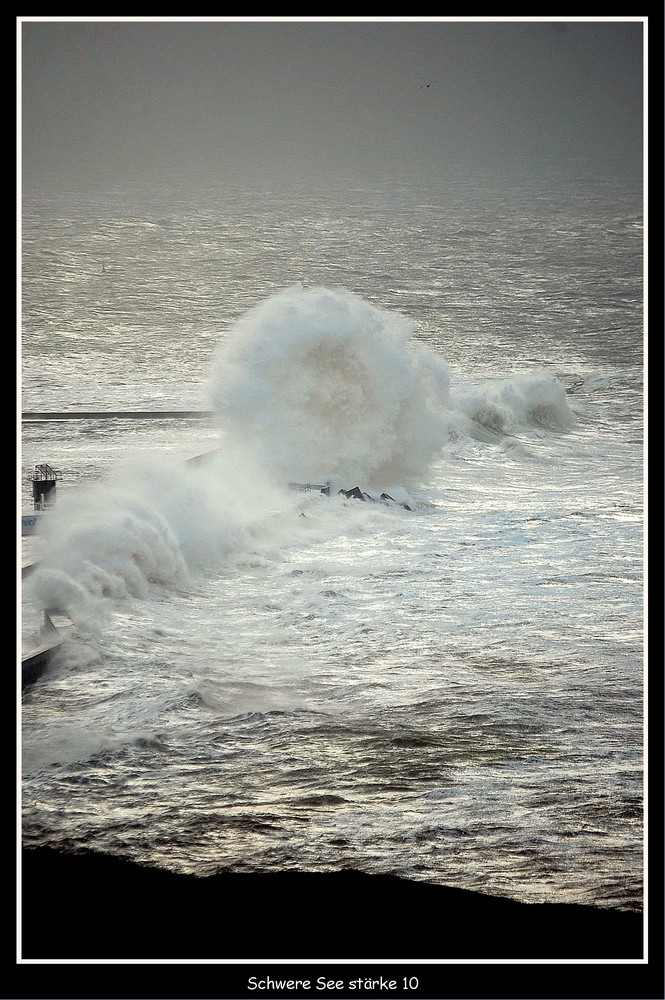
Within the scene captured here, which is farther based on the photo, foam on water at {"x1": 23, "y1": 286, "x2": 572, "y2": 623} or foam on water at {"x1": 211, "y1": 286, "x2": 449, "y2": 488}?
foam on water at {"x1": 211, "y1": 286, "x2": 449, "y2": 488}

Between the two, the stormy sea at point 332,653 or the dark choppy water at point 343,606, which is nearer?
the stormy sea at point 332,653

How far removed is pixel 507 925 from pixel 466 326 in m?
21.1

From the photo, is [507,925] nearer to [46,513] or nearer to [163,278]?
[46,513]

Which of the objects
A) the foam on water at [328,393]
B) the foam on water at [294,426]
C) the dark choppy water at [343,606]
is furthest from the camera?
the foam on water at [328,393]

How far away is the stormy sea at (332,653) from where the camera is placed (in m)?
4.28

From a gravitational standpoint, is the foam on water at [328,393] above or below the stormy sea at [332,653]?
above

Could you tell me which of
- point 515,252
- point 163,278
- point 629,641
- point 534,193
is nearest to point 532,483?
point 629,641

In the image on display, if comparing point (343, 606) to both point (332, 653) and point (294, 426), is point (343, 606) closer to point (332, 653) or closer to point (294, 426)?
point (332, 653)

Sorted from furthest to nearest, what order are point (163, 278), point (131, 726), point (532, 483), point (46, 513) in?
point (163, 278)
point (532, 483)
point (46, 513)
point (131, 726)

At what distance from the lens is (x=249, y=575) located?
9.07 metres

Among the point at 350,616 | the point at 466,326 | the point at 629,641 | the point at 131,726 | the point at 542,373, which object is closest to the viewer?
the point at 131,726

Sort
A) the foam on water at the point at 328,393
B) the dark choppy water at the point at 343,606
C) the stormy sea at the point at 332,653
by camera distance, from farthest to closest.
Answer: the foam on water at the point at 328,393 < the dark choppy water at the point at 343,606 < the stormy sea at the point at 332,653

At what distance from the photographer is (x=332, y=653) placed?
712 cm

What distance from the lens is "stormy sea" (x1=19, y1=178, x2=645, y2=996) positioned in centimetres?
428
